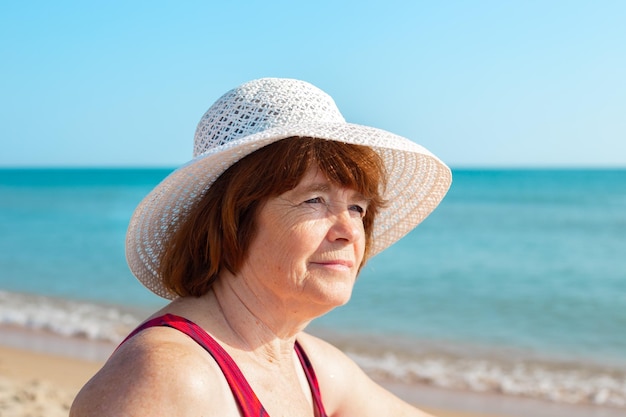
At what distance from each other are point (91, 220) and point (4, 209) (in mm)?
9072

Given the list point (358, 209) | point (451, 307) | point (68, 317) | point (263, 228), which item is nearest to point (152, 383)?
point (263, 228)

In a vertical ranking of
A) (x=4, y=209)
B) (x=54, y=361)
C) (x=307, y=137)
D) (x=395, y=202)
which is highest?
(x=307, y=137)

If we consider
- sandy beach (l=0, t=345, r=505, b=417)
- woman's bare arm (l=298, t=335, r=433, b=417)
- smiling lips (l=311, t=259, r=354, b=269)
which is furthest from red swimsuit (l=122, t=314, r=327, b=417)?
sandy beach (l=0, t=345, r=505, b=417)

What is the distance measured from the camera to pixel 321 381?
2.46m

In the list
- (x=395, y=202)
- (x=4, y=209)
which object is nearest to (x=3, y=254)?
(x=395, y=202)

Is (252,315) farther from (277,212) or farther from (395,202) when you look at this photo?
(395,202)

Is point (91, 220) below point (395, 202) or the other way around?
below

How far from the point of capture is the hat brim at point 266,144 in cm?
202

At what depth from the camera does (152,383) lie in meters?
1.66

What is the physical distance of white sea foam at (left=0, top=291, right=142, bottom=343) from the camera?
28.3 feet

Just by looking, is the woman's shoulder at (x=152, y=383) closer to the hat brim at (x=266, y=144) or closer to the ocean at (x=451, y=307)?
the hat brim at (x=266, y=144)

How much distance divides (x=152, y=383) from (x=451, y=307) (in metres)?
9.51

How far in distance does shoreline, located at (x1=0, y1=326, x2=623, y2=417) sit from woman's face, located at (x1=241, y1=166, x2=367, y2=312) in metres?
3.78

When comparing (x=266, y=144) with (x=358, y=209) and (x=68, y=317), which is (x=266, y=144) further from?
(x=68, y=317)
